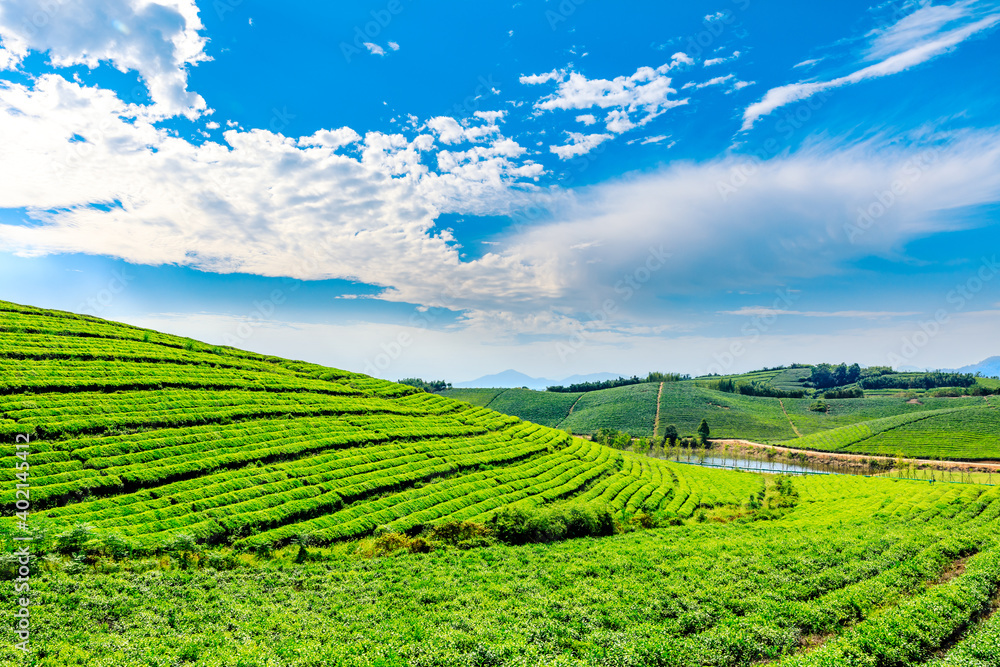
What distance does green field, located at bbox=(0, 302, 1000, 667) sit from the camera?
655 inches

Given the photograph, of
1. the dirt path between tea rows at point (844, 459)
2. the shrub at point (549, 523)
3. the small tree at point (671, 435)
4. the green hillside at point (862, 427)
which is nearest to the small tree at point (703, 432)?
the dirt path between tea rows at point (844, 459)

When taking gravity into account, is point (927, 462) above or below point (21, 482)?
below

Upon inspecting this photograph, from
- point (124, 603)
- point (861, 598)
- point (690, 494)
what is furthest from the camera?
point (690, 494)

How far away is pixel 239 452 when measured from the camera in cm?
4212

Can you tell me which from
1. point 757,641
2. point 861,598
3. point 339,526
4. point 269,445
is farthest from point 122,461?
point 861,598

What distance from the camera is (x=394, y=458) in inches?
1984

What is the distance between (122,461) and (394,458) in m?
23.4

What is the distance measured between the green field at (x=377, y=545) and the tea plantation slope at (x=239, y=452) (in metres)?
0.27

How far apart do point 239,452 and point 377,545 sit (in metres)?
18.5

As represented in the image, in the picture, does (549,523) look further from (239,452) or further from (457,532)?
(239,452)

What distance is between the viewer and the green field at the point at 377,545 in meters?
16.6

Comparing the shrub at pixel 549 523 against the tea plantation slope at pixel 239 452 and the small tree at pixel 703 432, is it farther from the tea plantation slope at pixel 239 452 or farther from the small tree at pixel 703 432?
the small tree at pixel 703 432

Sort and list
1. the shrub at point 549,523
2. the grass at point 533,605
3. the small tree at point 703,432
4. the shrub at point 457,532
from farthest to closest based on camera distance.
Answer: the small tree at point 703,432, the shrub at point 549,523, the shrub at point 457,532, the grass at point 533,605

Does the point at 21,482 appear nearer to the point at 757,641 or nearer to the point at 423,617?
the point at 423,617
